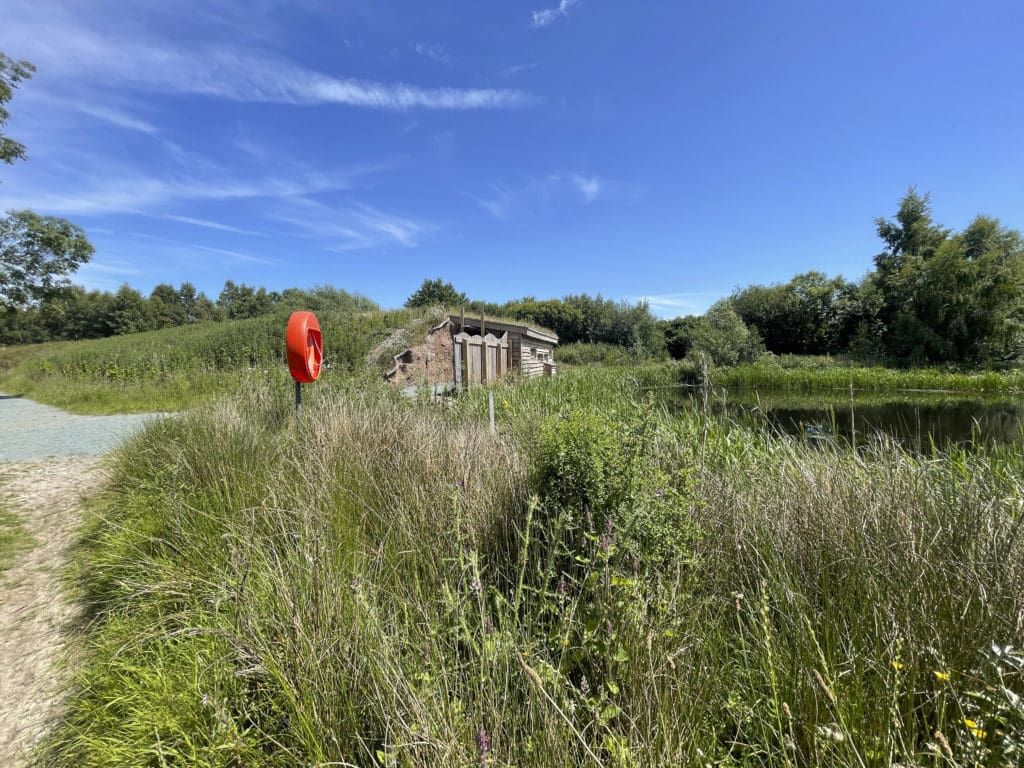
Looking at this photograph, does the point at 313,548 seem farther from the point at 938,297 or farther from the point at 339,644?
the point at 938,297

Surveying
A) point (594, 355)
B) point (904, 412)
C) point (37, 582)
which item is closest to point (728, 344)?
point (594, 355)

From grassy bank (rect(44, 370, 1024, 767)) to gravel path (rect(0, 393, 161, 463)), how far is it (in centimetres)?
376

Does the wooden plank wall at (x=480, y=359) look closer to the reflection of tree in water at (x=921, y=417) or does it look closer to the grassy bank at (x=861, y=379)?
the reflection of tree in water at (x=921, y=417)

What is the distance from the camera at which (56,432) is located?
7.54 metres

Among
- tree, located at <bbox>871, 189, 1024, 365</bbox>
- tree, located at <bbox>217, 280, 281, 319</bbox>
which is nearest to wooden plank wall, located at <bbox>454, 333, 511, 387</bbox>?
tree, located at <bbox>871, 189, 1024, 365</bbox>

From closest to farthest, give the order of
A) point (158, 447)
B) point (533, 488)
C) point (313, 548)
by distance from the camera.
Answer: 1. point (313, 548)
2. point (533, 488)
3. point (158, 447)

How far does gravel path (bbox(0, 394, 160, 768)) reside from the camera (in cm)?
177

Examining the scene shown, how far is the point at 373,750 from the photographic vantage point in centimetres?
131

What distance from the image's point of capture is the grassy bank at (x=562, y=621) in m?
1.20

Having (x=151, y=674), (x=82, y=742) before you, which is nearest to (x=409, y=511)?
(x=151, y=674)

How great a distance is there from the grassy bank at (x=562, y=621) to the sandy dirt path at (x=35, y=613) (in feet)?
0.46

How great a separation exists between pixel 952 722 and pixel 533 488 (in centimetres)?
177

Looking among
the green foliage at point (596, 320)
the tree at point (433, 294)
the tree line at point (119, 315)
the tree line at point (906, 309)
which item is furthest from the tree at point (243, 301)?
the tree line at point (906, 309)

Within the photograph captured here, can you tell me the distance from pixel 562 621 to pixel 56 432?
10412mm
